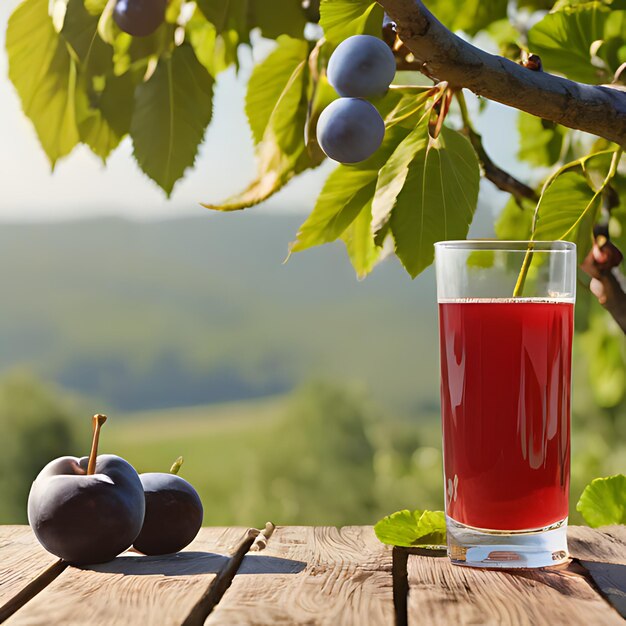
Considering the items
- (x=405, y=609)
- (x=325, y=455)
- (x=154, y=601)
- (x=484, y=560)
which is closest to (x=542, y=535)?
(x=484, y=560)

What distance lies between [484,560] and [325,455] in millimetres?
9396

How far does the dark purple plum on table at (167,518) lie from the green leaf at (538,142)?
0.63 m

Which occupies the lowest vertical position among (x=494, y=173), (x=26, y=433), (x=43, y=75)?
(x=26, y=433)

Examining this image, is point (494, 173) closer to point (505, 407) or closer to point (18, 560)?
point (505, 407)

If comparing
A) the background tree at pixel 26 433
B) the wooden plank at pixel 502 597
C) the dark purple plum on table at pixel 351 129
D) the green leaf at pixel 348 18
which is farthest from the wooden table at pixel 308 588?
the background tree at pixel 26 433

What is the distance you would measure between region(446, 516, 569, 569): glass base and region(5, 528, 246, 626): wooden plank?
205 mm

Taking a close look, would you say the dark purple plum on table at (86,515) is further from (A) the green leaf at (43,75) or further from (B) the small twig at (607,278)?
(B) the small twig at (607,278)

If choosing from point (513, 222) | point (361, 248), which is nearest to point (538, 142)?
point (513, 222)

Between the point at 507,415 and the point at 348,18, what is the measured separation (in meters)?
0.35

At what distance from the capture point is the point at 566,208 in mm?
849

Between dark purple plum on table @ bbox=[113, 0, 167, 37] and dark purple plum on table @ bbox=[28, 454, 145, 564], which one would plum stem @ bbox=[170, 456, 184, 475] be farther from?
dark purple plum on table @ bbox=[113, 0, 167, 37]

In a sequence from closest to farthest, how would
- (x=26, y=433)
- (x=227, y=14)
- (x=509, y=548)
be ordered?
(x=509, y=548)
(x=227, y=14)
(x=26, y=433)

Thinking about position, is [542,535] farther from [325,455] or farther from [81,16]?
[325,455]

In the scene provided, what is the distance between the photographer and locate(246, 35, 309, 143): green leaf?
0.85 m
